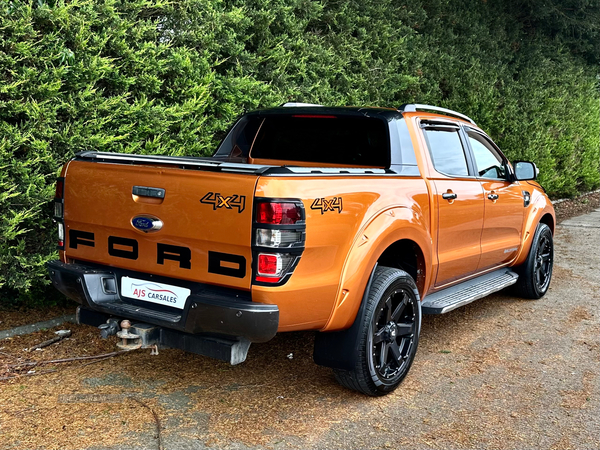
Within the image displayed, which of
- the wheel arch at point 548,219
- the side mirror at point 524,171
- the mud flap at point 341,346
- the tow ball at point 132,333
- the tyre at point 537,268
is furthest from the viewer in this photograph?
the wheel arch at point 548,219

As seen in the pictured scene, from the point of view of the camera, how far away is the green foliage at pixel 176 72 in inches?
190

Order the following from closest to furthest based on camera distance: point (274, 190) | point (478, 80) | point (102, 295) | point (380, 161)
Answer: point (274, 190) → point (102, 295) → point (380, 161) → point (478, 80)

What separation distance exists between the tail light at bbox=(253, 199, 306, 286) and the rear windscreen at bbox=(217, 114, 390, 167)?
142 centimetres

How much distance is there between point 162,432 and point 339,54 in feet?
18.5

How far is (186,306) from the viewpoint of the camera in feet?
11.1

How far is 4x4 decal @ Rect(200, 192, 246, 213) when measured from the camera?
323cm

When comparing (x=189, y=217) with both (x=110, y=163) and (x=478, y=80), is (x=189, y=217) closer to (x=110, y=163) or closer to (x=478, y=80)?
(x=110, y=163)

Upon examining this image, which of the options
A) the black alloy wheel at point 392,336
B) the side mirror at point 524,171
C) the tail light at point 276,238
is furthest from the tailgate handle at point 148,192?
the side mirror at point 524,171

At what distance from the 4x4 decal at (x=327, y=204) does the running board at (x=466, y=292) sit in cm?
144

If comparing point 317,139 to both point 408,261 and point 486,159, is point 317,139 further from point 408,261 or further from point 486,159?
point 486,159

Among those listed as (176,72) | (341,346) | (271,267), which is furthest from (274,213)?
(176,72)

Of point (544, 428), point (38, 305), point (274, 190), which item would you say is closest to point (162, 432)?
point (274, 190)

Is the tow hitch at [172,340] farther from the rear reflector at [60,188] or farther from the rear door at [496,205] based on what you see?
the rear door at [496,205]

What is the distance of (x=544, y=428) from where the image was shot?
11.8ft
